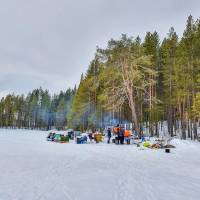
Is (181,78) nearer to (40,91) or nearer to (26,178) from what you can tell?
(26,178)

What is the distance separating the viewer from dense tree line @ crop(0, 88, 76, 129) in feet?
378

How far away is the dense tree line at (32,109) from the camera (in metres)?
115

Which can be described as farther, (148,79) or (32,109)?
(32,109)

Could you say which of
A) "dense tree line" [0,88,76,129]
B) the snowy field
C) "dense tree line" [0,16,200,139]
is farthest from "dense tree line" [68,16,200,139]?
"dense tree line" [0,88,76,129]

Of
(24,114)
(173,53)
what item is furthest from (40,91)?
(173,53)

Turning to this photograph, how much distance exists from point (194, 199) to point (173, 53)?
109 ft

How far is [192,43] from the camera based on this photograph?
31.3 metres

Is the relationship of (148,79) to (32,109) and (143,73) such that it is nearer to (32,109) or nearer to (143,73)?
(143,73)

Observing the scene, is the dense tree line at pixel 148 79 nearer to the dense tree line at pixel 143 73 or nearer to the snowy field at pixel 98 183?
the dense tree line at pixel 143 73

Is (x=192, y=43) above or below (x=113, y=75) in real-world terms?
above

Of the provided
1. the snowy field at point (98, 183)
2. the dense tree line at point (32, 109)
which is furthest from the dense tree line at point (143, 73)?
the dense tree line at point (32, 109)

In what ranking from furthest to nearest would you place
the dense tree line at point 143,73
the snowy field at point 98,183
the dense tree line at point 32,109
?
the dense tree line at point 32,109 → the dense tree line at point 143,73 → the snowy field at point 98,183

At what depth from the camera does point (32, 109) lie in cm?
11550

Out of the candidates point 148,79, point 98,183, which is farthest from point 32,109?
point 98,183
